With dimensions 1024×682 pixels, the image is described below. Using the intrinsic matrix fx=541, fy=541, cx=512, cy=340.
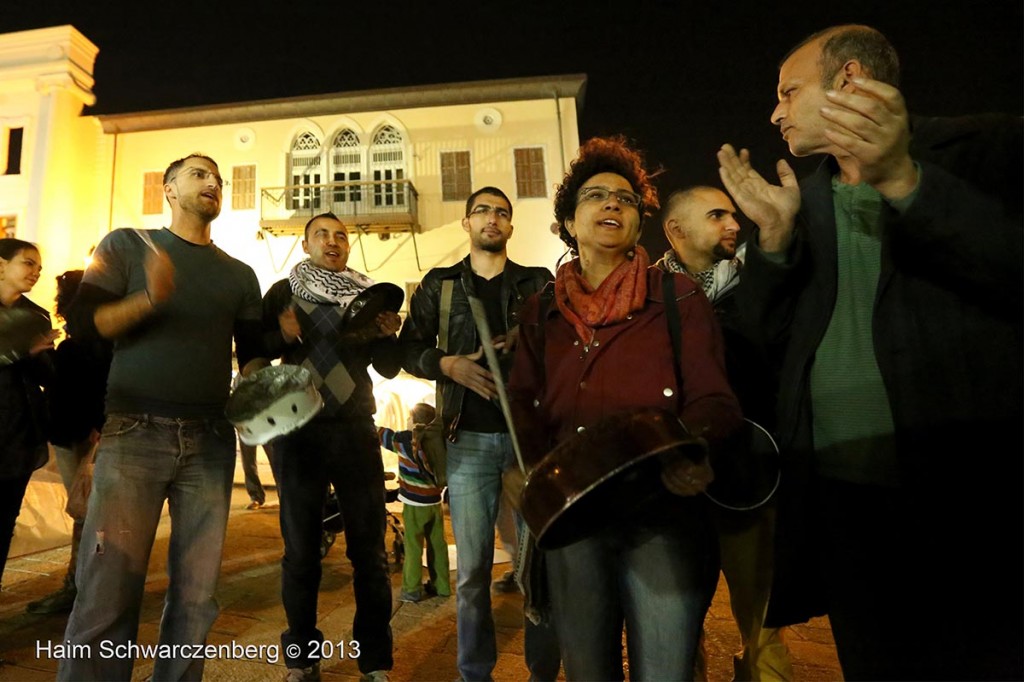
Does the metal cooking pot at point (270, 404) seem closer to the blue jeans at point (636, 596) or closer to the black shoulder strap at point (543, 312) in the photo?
the black shoulder strap at point (543, 312)

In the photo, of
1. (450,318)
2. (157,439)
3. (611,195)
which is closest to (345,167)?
(450,318)

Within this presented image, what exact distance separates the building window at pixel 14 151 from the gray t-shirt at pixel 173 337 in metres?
19.4

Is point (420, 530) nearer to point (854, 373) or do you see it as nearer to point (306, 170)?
point (854, 373)

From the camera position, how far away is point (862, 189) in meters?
1.63

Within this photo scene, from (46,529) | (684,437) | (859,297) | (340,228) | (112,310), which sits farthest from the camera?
(46,529)

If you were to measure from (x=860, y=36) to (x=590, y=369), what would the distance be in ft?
4.23

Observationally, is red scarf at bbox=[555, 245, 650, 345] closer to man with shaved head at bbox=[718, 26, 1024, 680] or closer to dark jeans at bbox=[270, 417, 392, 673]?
man with shaved head at bbox=[718, 26, 1024, 680]

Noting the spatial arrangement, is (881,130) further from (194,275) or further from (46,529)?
(46,529)

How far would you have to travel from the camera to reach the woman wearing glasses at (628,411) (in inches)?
64.1

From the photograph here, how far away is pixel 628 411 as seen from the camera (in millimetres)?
1440

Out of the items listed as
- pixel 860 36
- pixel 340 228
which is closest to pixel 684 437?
pixel 860 36

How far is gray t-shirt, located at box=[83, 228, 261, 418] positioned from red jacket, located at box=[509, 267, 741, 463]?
5.32ft

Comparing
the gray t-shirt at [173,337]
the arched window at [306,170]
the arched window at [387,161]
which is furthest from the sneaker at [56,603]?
the arched window at [306,170]

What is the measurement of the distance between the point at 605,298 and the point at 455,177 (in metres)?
15.3
